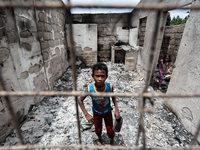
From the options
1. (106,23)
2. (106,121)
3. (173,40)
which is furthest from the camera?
(106,23)

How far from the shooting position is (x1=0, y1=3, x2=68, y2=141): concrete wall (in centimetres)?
204

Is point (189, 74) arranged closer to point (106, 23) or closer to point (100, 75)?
point (100, 75)

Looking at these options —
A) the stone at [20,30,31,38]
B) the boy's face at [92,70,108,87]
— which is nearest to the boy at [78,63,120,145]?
the boy's face at [92,70,108,87]

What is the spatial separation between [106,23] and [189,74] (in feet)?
19.9

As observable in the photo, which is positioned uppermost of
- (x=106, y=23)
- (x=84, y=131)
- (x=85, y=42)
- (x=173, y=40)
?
(x=106, y=23)

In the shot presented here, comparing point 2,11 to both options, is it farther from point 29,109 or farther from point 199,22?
point 199,22

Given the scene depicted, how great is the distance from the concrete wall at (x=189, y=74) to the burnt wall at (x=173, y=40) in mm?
3463

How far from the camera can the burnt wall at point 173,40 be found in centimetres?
502

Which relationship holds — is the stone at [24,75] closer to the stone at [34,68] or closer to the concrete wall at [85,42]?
the stone at [34,68]

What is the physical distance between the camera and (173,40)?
5430 millimetres

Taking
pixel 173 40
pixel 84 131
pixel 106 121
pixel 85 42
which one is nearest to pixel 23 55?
pixel 84 131

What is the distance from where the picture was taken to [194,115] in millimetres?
2041

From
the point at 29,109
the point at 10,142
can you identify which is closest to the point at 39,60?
the point at 29,109

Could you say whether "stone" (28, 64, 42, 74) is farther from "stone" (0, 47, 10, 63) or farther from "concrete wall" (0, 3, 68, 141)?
"stone" (0, 47, 10, 63)
